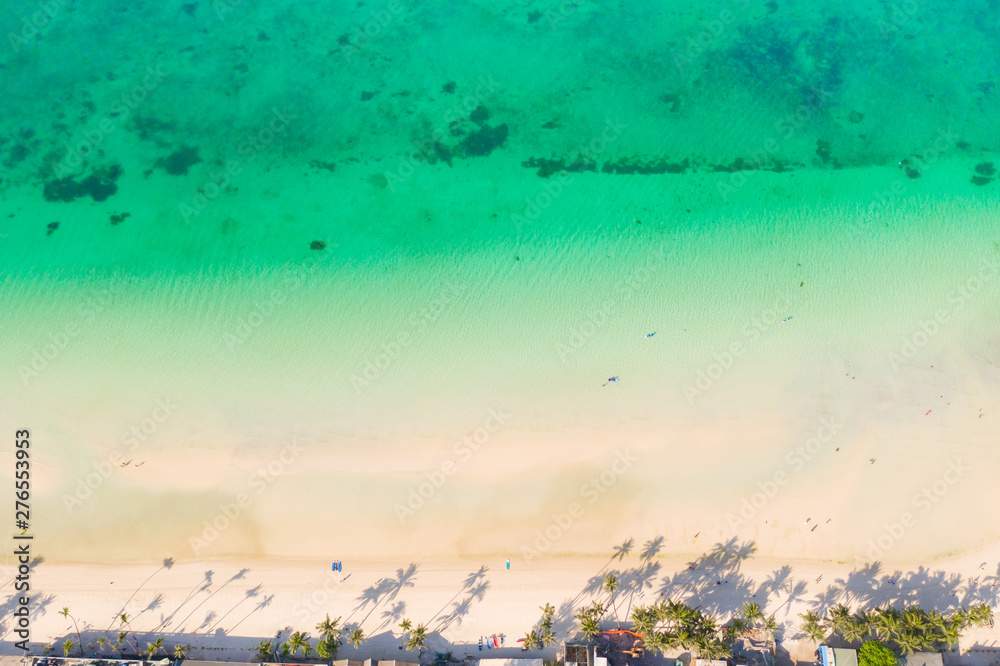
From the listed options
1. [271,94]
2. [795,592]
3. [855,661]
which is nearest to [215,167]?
[271,94]

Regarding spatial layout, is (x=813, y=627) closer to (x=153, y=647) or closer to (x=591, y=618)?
(x=591, y=618)
